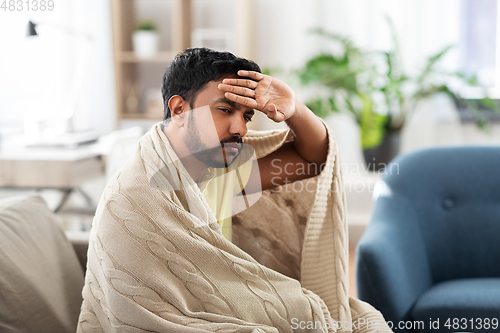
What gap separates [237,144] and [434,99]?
268cm

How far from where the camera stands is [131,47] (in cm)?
344

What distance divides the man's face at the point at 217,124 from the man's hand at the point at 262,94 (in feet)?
0.05

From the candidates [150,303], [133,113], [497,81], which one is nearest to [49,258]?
[150,303]

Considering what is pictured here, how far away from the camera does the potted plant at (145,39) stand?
3232 mm

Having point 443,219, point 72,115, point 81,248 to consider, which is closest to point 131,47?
point 72,115

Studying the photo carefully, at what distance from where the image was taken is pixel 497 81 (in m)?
2.99

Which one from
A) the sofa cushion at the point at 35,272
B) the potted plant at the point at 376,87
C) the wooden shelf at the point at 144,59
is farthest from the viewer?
the wooden shelf at the point at 144,59

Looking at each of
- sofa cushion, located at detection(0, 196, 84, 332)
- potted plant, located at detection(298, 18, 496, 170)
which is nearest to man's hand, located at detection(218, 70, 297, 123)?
sofa cushion, located at detection(0, 196, 84, 332)

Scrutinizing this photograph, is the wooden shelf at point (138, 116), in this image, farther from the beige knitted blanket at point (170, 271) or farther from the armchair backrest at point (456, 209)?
the beige knitted blanket at point (170, 271)

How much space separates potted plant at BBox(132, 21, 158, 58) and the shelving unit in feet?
0.16

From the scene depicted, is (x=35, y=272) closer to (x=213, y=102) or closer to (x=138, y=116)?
(x=213, y=102)

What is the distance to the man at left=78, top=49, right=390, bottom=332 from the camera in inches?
30.2

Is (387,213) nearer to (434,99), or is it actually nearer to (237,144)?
(237,144)

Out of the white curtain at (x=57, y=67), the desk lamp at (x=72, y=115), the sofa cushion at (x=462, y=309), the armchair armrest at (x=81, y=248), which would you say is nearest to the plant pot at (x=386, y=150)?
the sofa cushion at (x=462, y=309)
